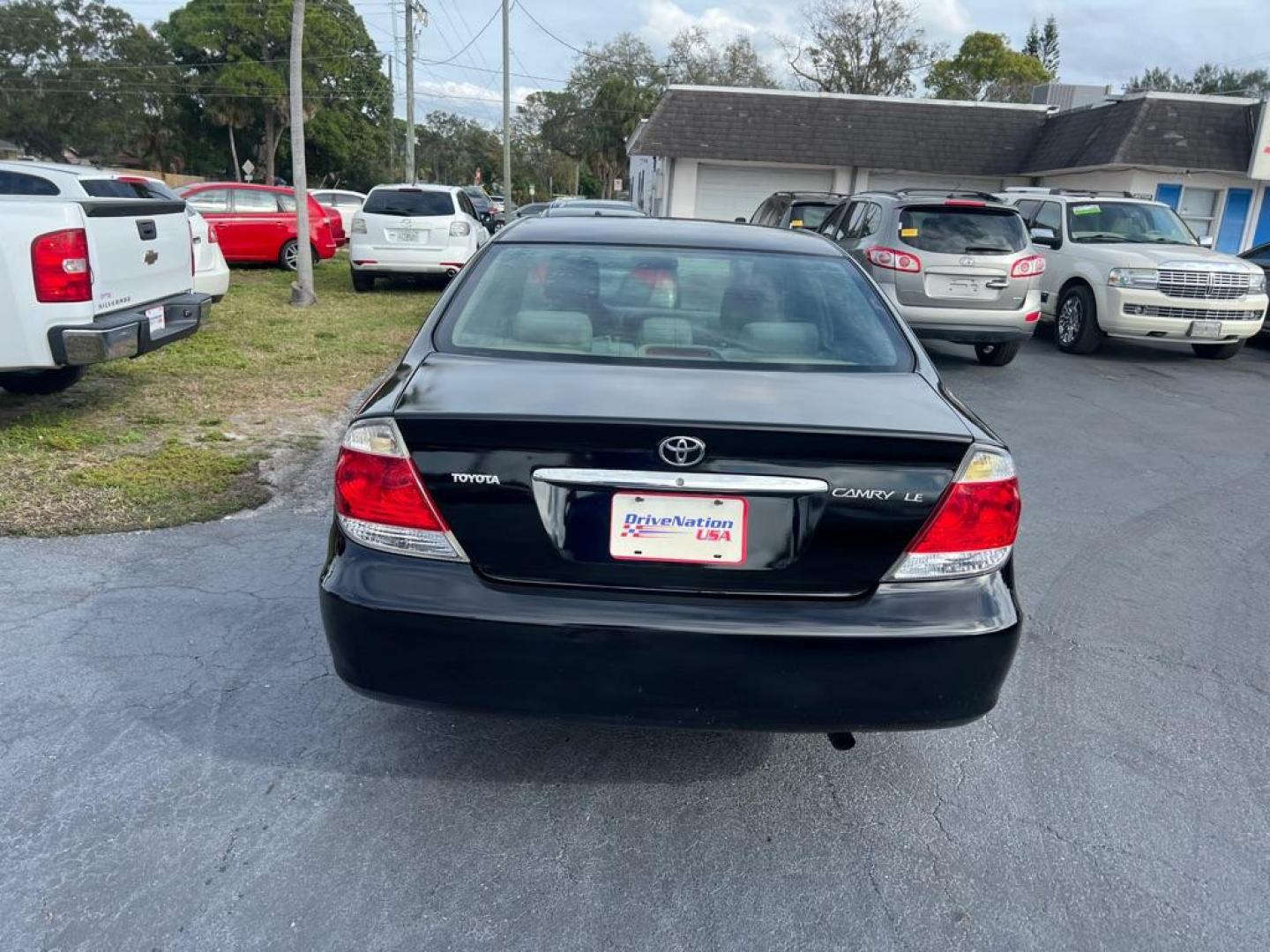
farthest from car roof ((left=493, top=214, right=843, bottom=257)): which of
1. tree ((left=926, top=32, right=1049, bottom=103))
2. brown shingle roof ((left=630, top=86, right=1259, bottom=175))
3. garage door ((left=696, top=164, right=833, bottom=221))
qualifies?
tree ((left=926, top=32, right=1049, bottom=103))

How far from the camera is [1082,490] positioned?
20.3ft

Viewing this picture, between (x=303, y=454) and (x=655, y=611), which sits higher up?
(x=655, y=611)

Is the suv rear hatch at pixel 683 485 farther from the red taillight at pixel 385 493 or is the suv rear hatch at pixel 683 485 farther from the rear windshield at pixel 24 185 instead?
the rear windshield at pixel 24 185

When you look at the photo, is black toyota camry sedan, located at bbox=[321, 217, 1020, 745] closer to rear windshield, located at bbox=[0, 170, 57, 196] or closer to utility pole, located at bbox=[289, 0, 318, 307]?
rear windshield, located at bbox=[0, 170, 57, 196]

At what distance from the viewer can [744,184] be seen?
26.8 m

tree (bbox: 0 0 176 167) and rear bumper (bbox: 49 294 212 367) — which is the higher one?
tree (bbox: 0 0 176 167)

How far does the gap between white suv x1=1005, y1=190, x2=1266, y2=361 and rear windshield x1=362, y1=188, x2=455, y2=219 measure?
26.8ft

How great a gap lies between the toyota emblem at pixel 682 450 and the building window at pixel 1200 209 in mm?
24533

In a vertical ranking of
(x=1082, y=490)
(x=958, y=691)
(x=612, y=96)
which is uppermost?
(x=612, y=96)

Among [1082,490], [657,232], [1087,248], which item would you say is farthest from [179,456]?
[1087,248]

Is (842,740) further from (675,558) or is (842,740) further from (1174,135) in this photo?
(1174,135)

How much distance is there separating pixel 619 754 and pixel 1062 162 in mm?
24863

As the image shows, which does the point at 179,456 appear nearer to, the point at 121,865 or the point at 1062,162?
the point at 121,865

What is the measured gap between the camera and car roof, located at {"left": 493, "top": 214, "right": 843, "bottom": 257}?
3.63m
